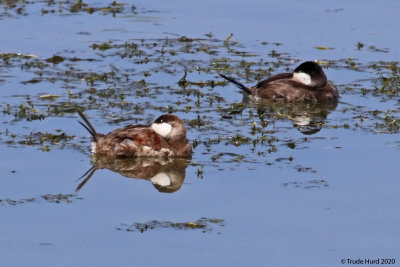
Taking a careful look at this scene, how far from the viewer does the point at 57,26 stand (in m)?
22.0

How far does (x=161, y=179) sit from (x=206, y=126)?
7.71 ft

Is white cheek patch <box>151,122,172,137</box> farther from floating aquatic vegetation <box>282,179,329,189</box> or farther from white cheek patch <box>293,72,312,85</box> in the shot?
white cheek patch <box>293,72,312,85</box>

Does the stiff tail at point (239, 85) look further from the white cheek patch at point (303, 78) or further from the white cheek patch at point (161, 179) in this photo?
the white cheek patch at point (161, 179)

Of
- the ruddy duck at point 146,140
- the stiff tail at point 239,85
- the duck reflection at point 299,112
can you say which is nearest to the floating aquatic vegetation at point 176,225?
the ruddy duck at point 146,140

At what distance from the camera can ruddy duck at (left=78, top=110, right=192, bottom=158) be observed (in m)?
14.1

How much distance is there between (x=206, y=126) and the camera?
15.7m

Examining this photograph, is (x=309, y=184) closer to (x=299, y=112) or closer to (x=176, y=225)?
(x=176, y=225)

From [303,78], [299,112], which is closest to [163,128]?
[299,112]

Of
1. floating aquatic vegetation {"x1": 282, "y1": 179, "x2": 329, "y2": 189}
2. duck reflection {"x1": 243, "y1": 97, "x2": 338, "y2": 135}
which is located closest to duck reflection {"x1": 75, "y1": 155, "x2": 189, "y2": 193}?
floating aquatic vegetation {"x1": 282, "y1": 179, "x2": 329, "y2": 189}

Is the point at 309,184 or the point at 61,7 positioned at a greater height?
the point at 61,7

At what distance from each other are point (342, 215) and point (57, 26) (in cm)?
1160

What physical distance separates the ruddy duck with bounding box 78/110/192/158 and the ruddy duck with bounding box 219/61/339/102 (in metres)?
3.53

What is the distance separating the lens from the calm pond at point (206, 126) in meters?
11.2

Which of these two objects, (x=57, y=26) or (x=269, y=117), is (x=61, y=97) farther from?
(x=57, y=26)
